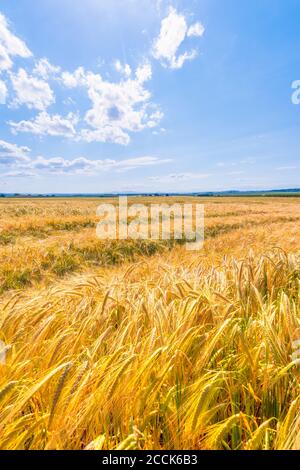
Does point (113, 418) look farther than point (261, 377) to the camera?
No

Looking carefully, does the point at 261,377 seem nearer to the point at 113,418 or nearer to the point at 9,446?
the point at 113,418

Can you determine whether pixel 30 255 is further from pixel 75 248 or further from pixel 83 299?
pixel 83 299

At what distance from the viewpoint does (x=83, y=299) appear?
2248 millimetres

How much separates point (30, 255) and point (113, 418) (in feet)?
19.8

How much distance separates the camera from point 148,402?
44.6 inches

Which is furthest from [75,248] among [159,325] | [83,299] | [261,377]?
[261,377]
